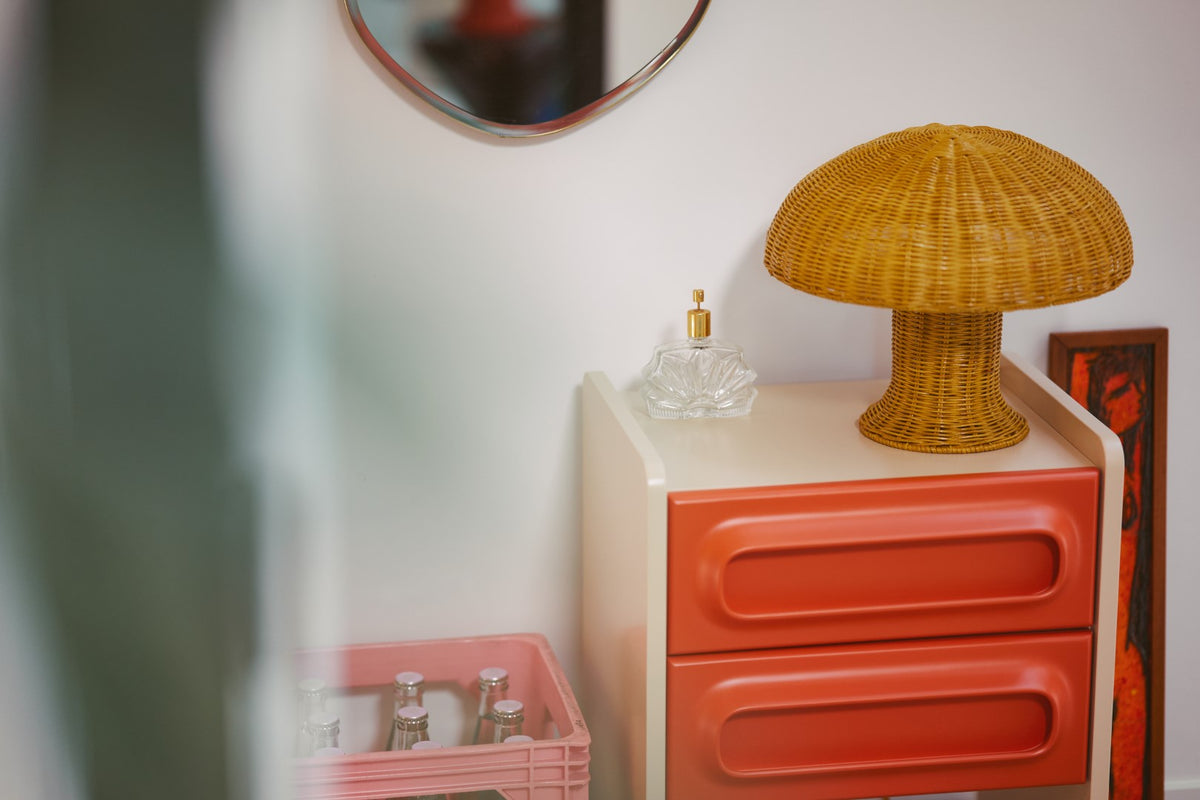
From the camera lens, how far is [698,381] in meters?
1.59

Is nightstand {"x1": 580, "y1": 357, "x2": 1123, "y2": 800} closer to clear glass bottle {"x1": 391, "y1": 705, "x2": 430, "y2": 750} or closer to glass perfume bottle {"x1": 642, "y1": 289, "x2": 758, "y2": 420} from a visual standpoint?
glass perfume bottle {"x1": 642, "y1": 289, "x2": 758, "y2": 420}

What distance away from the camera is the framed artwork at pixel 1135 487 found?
6.06 feet

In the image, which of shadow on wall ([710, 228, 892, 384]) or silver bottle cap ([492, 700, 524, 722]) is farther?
shadow on wall ([710, 228, 892, 384])

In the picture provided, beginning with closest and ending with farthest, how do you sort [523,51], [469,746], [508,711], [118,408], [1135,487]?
[118,408], [469,746], [508,711], [523,51], [1135,487]

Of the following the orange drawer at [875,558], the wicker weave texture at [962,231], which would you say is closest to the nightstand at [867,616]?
the orange drawer at [875,558]

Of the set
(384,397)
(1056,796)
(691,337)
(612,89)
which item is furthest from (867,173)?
(384,397)

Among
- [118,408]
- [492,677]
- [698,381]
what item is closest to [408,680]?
[492,677]

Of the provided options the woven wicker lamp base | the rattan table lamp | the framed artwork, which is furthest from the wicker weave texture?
the framed artwork

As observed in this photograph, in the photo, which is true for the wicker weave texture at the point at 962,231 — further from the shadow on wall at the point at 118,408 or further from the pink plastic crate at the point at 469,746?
the shadow on wall at the point at 118,408

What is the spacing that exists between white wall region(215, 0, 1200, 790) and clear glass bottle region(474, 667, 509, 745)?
0.23 metres

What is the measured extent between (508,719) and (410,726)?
123 mm

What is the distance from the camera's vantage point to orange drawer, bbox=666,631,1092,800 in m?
1.40

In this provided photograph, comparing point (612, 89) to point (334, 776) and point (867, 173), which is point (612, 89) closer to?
point (867, 173)

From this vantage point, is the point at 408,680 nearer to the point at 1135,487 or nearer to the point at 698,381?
the point at 698,381
